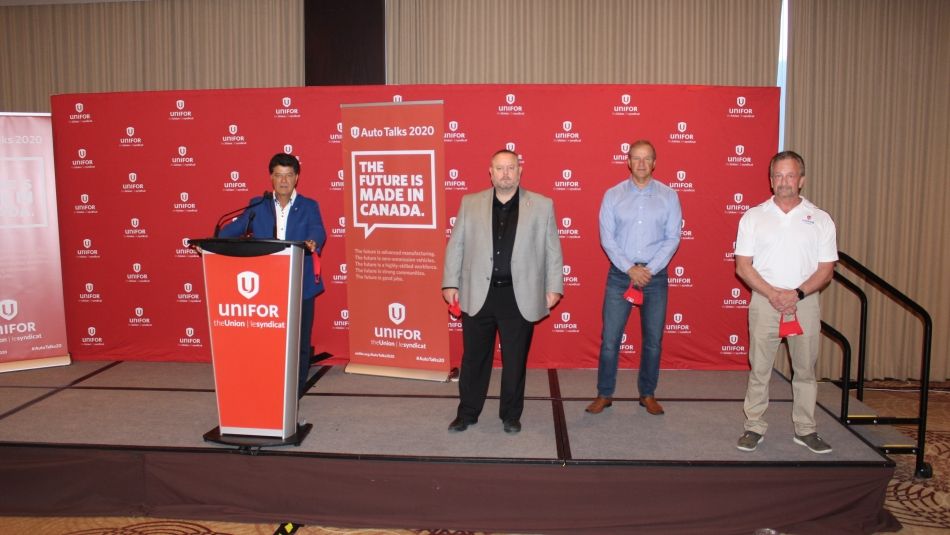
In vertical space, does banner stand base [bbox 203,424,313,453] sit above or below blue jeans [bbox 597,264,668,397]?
below

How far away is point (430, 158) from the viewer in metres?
4.48

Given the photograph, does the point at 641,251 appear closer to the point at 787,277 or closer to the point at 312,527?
the point at 787,277

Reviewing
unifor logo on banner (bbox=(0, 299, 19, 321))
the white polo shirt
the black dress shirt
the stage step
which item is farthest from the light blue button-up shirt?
unifor logo on banner (bbox=(0, 299, 19, 321))

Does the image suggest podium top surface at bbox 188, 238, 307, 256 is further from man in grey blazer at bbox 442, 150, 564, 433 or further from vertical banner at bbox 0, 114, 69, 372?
vertical banner at bbox 0, 114, 69, 372

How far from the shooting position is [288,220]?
4.00 m

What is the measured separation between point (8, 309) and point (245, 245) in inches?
125

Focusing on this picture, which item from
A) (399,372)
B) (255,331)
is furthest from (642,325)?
(255,331)

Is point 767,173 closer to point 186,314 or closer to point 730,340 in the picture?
point 730,340

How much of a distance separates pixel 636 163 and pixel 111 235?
174 inches

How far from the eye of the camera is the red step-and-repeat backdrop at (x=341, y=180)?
5.04 metres

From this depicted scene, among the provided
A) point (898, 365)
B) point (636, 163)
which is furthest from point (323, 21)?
point (898, 365)

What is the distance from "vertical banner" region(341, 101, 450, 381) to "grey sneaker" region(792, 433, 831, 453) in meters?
2.34

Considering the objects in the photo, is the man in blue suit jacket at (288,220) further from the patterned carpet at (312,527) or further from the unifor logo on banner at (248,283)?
the patterned carpet at (312,527)

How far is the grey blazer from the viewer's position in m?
3.50
